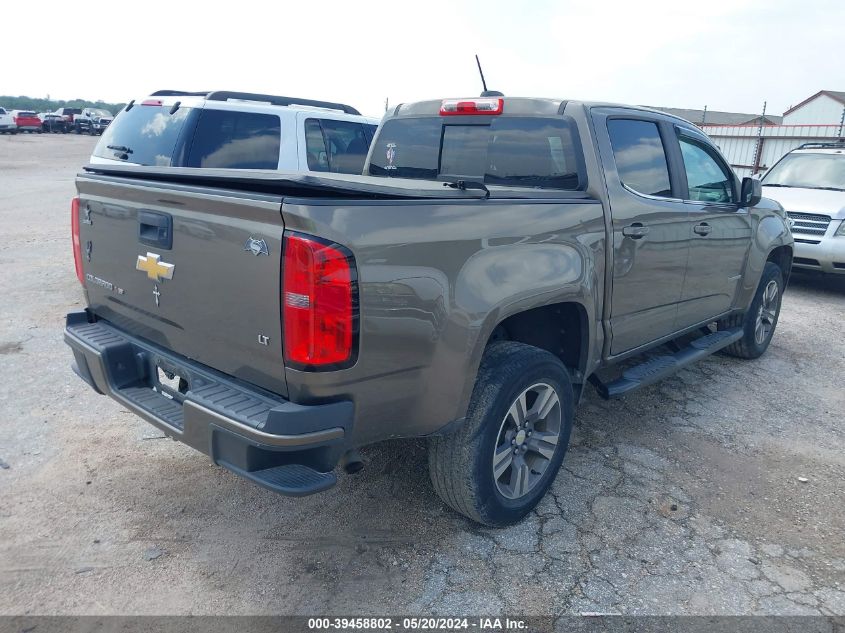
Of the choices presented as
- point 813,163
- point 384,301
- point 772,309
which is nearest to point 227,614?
point 384,301

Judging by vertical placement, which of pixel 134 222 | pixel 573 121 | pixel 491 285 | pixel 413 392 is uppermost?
pixel 573 121

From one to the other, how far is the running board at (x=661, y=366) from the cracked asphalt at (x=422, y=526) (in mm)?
410

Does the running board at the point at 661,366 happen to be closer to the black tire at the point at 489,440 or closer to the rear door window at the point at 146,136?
the black tire at the point at 489,440

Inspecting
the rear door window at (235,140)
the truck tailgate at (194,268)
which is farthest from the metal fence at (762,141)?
the truck tailgate at (194,268)

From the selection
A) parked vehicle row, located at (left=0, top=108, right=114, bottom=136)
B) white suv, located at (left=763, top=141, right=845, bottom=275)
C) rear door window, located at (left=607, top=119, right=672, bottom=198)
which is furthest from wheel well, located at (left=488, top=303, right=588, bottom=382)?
parked vehicle row, located at (left=0, top=108, right=114, bottom=136)

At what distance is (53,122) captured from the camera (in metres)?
44.8

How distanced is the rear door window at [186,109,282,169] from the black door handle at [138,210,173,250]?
3.27m

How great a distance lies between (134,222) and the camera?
9.44 ft

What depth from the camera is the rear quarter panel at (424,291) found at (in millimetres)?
2332

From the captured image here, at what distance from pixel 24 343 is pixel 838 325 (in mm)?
7865

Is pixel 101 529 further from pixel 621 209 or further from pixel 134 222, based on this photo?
pixel 621 209

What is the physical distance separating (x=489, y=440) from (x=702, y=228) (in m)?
2.35

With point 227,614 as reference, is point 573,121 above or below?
above

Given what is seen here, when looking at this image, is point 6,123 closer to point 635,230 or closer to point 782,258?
point 782,258
